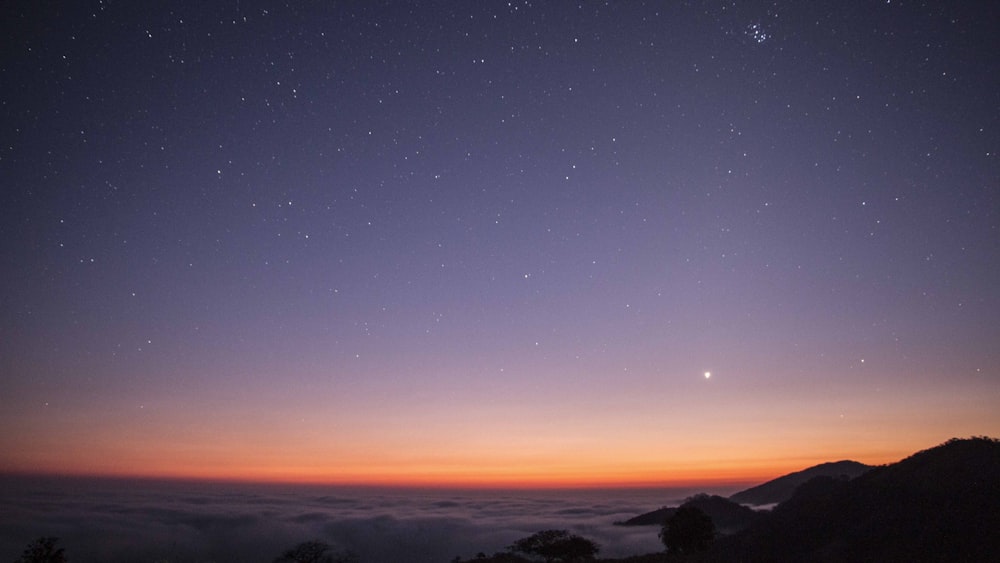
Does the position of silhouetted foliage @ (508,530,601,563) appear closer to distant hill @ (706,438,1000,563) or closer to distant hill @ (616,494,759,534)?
distant hill @ (706,438,1000,563)

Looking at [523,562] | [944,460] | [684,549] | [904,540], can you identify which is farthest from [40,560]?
[944,460]

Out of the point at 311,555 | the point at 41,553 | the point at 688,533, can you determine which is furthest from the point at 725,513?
the point at 41,553

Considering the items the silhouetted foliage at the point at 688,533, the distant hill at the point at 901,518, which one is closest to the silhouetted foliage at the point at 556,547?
the silhouetted foliage at the point at 688,533

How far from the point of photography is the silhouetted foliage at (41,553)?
4041cm

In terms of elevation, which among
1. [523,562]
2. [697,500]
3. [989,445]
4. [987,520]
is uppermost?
[989,445]

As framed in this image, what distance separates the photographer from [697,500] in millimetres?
189125

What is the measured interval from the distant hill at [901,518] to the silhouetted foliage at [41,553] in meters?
59.8

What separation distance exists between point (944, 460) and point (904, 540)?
18.0 meters

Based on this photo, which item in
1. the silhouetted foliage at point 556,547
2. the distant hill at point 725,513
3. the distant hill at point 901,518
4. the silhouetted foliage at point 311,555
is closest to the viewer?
the distant hill at point 901,518

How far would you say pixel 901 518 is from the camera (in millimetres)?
46969

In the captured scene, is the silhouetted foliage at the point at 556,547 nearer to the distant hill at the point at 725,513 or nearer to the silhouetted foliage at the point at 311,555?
the silhouetted foliage at the point at 311,555

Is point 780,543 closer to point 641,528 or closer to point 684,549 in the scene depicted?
point 684,549

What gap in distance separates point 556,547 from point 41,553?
2229 inches

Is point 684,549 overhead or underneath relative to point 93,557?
overhead
